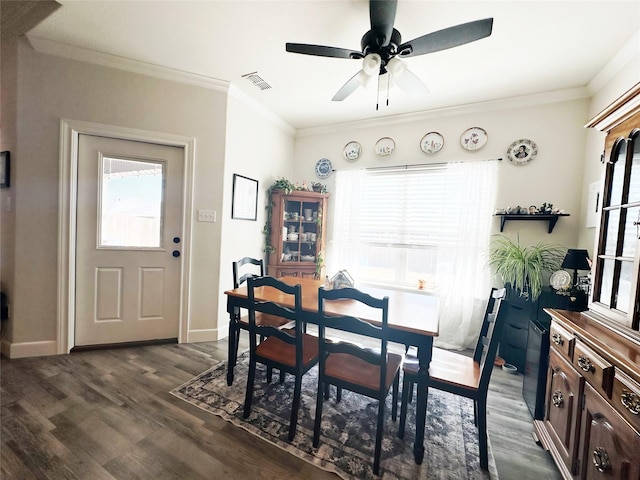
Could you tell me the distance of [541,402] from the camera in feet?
5.47

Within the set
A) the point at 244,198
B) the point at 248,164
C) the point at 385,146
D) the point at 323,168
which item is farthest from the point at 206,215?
the point at 385,146

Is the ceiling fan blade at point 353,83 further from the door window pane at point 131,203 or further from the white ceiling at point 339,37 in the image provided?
the door window pane at point 131,203

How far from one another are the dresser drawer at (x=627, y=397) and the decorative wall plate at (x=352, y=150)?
311cm

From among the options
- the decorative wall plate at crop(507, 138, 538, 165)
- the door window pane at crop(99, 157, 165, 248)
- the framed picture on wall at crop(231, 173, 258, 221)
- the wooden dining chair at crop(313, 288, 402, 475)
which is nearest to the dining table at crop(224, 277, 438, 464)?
the wooden dining chair at crop(313, 288, 402, 475)

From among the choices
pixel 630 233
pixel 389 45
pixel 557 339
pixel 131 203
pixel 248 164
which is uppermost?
pixel 389 45

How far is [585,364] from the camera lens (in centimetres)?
116

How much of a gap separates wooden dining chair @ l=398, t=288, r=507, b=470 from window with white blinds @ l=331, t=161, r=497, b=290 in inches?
55.6

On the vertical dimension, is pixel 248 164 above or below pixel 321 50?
below

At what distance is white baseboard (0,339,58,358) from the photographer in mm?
2242

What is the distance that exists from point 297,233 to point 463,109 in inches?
101

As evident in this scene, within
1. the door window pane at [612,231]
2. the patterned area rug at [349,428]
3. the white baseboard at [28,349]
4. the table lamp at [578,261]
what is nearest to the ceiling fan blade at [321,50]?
the door window pane at [612,231]

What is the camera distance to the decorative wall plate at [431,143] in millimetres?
3064

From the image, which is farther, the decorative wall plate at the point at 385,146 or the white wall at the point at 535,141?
the decorative wall plate at the point at 385,146

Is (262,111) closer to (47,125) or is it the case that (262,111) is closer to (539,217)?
(47,125)
